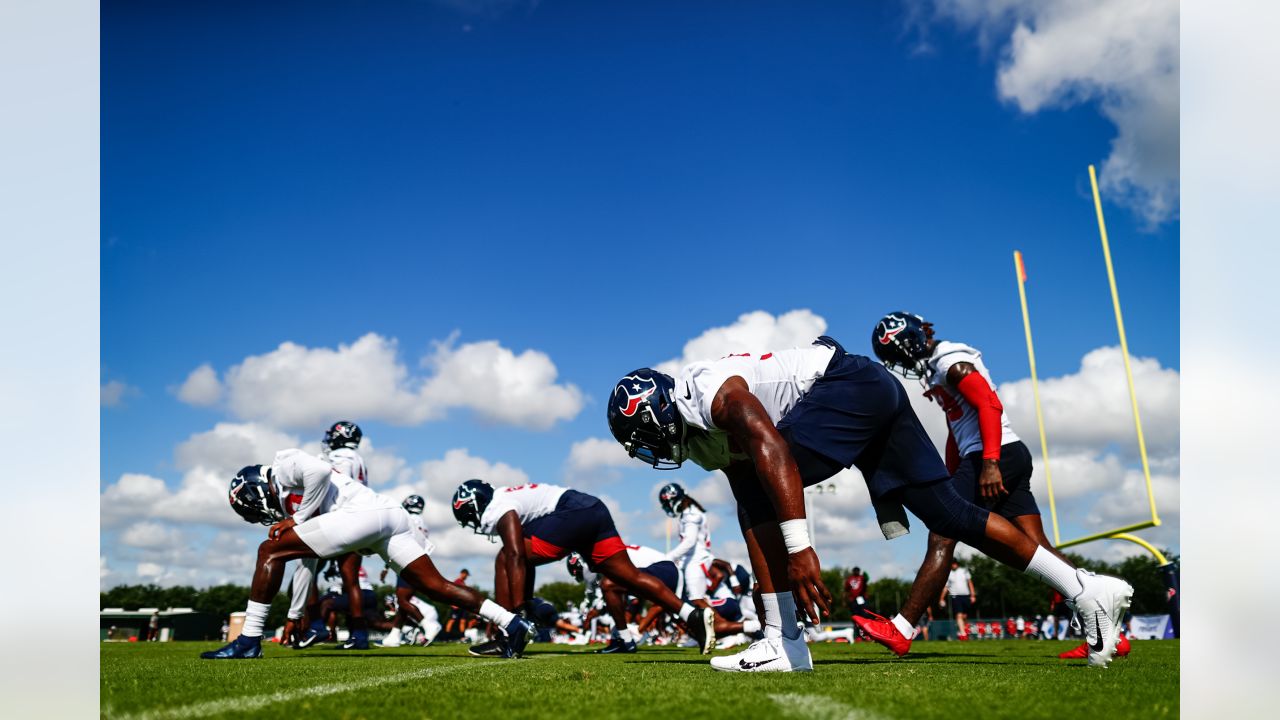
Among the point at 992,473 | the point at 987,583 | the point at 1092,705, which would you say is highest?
the point at 992,473

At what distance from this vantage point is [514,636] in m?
7.25

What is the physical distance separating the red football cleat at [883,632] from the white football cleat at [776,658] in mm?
962

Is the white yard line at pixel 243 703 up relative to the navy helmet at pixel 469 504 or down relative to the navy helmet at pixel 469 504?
down

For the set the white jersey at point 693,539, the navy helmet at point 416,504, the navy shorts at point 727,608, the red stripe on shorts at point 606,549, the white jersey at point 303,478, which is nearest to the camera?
the white jersey at point 303,478

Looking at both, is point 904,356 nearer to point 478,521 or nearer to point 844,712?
point 844,712

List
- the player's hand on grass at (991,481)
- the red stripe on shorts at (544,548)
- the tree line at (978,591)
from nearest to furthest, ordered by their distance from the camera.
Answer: the player's hand on grass at (991,481)
the red stripe on shorts at (544,548)
the tree line at (978,591)

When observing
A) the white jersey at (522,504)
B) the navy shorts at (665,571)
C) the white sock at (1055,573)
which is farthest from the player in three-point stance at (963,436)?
the navy shorts at (665,571)

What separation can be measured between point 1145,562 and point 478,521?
110800mm

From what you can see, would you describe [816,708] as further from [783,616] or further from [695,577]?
[695,577]

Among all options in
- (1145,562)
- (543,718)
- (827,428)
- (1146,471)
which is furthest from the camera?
(1145,562)

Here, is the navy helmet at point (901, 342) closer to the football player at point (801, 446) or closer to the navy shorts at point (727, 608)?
the football player at point (801, 446)

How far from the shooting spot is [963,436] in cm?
656

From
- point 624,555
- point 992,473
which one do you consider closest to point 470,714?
point 992,473

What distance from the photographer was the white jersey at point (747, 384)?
14.3ft
